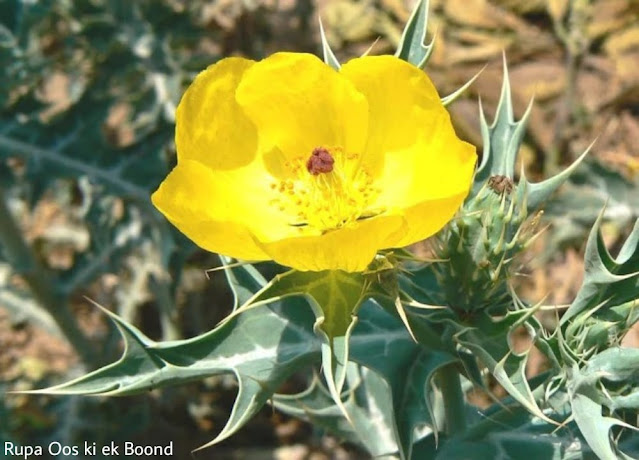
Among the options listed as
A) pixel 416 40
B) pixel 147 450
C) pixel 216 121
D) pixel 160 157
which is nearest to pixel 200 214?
pixel 216 121

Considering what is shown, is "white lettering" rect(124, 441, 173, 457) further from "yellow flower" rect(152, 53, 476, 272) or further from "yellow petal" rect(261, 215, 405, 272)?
"yellow petal" rect(261, 215, 405, 272)

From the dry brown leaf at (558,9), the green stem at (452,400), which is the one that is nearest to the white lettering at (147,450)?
the green stem at (452,400)

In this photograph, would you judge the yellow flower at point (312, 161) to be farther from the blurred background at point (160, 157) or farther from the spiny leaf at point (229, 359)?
the blurred background at point (160, 157)

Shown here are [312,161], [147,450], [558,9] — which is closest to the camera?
[312,161]

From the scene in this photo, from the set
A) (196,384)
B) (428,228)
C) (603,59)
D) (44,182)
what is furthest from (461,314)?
(603,59)

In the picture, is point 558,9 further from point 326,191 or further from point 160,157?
point 326,191

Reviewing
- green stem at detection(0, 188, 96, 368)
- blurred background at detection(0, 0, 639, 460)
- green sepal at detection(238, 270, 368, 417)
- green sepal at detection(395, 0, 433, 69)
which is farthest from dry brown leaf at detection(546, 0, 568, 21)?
green sepal at detection(238, 270, 368, 417)

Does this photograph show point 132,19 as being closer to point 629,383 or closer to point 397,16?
point 397,16
